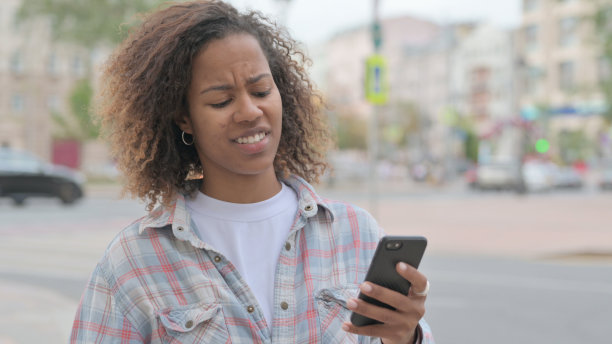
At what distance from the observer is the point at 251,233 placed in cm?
173

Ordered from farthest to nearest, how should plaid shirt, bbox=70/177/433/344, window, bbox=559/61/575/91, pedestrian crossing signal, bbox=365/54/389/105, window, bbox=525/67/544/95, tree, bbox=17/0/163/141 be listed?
window, bbox=559/61/575/91
window, bbox=525/67/544/95
tree, bbox=17/0/163/141
pedestrian crossing signal, bbox=365/54/389/105
plaid shirt, bbox=70/177/433/344

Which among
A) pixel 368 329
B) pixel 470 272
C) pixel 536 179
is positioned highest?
pixel 368 329

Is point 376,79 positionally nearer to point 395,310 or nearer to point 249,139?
point 249,139

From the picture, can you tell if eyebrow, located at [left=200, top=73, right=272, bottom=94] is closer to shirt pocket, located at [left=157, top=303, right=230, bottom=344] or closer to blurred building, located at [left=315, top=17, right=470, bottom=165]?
shirt pocket, located at [left=157, top=303, right=230, bottom=344]

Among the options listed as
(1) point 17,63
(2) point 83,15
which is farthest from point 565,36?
(1) point 17,63

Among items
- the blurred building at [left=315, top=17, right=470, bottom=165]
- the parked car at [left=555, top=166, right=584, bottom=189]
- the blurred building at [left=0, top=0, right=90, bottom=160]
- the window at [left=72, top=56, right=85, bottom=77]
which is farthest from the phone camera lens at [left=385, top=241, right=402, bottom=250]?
the blurred building at [left=315, top=17, right=470, bottom=165]

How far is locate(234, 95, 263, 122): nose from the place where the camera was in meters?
1.71

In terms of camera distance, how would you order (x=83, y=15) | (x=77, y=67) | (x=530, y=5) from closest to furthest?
(x=83, y=15) → (x=77, y=67) → (x=530, y=5)

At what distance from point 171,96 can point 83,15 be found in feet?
140

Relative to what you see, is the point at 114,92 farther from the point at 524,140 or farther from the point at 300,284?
the point at 524,140

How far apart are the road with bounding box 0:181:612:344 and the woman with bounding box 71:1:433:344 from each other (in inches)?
162

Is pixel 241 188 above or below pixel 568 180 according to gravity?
above

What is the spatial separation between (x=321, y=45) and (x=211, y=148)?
112765mm

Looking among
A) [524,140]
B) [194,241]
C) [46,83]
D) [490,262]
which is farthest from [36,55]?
[194,241]
